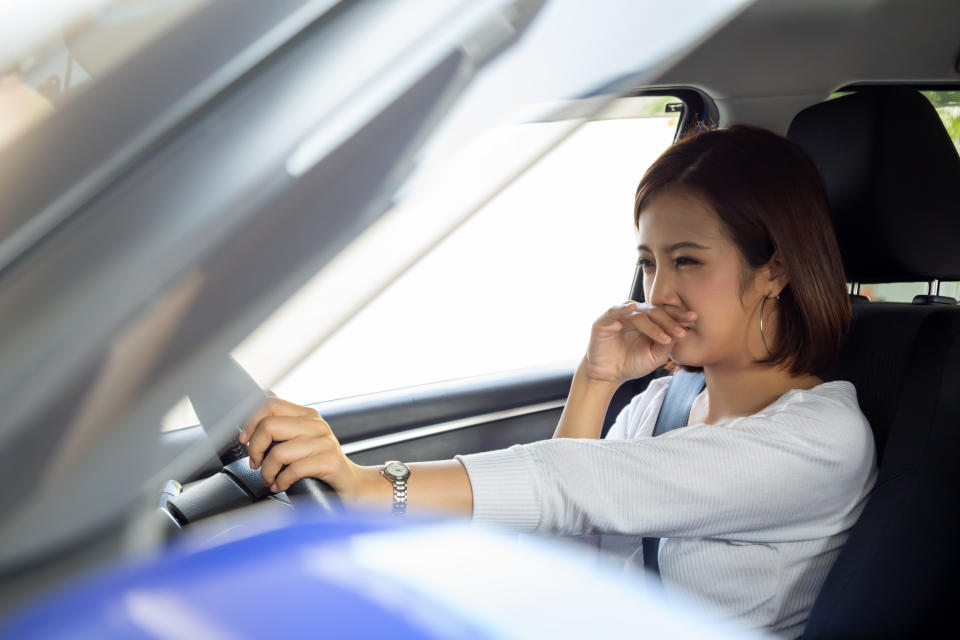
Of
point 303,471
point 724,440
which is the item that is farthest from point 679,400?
point 303,471

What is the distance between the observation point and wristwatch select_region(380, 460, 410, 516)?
127cm

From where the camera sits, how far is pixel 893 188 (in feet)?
6.28

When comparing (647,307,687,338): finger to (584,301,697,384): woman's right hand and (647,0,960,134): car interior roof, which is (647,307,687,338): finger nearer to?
(584,301,697,384): woman's right hand

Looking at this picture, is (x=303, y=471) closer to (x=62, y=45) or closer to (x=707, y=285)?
(x=62, y=45)

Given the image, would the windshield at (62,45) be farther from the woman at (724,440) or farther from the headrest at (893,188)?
the headrest at (893,188)

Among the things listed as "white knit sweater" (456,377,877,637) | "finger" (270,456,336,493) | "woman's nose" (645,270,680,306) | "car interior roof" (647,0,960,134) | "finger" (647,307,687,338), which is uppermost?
"car interior roof" (647,0,960,134)

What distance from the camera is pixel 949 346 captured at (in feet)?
5.24

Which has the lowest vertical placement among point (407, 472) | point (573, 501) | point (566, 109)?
point (573, 501)

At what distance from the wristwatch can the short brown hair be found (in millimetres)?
762

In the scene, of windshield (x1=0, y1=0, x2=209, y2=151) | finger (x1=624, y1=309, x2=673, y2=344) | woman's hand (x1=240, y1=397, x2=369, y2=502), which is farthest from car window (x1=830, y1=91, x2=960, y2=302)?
windshield (x1=0, y1=0, x2=209, y2=151)

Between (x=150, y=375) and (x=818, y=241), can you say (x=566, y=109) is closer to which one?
(x=150, y=375)

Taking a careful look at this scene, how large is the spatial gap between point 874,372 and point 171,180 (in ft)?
5.05

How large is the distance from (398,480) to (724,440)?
0.52m

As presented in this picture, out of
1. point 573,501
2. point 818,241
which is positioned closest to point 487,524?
point 573,501
